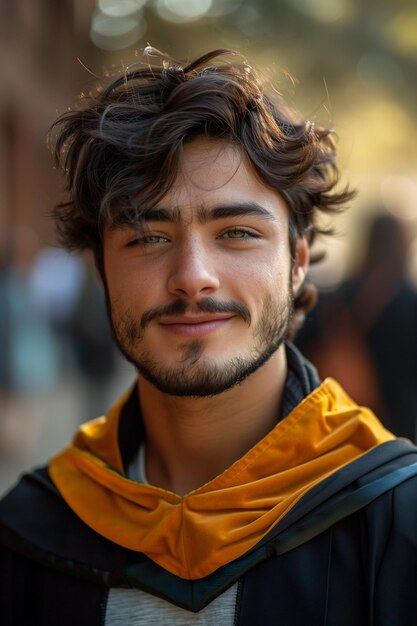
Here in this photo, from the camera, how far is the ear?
105 inches

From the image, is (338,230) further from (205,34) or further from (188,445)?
(205,34)

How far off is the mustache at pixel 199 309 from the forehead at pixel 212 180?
23 cm

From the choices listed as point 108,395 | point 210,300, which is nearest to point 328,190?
point 210,300

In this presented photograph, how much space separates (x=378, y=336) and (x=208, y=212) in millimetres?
2933

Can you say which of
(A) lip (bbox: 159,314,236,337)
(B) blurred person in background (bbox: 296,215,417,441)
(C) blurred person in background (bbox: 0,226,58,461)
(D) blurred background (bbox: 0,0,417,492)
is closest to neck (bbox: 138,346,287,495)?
(A) lip (bbox: 159,314,236,337)

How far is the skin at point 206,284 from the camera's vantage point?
2.34m

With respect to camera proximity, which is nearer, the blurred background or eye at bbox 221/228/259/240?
eye at bbox 221/228/259/240

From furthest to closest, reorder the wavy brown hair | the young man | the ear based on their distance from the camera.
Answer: the ear < the wavy brown hair < the young man

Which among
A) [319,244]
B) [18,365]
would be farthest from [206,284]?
[18,365]

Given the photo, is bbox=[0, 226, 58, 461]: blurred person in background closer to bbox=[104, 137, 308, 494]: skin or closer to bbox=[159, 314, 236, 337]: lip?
bbox=[104, 137, 308, 494]: skin

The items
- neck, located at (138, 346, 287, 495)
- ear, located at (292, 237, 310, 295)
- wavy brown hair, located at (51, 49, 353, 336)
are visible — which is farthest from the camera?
ear, located at (292, 237, 310, 295)

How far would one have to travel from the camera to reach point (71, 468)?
267 cm

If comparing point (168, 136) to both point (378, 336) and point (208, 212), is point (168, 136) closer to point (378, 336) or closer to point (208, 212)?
point (208, 212)

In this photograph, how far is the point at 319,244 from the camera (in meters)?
3.61
